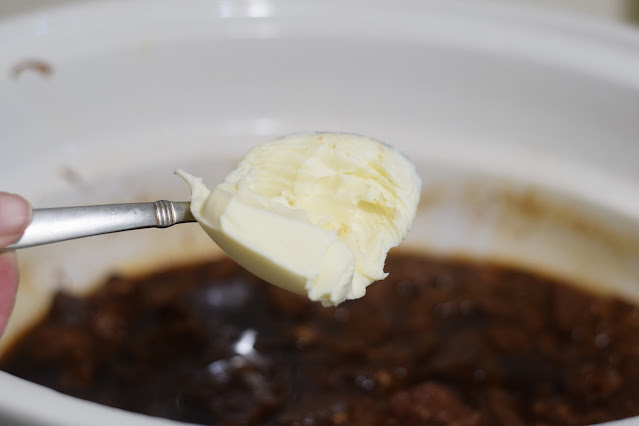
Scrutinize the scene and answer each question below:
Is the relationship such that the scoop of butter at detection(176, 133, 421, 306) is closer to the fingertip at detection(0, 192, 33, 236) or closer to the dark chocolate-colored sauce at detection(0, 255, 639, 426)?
the fingertip at detection(0, 192, 33, 236)

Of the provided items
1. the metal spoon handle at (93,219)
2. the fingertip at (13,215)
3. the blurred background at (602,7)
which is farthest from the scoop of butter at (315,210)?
the blurred background at (602,7)

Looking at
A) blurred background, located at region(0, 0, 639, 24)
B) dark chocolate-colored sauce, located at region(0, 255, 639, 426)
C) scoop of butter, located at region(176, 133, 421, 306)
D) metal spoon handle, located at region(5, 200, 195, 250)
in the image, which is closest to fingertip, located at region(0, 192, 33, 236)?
metal spoon handle, located at region(5, 200, 195, 250)

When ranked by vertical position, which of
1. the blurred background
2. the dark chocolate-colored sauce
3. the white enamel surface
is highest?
the blurred background

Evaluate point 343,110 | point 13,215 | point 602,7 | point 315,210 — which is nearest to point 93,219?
point 13,215

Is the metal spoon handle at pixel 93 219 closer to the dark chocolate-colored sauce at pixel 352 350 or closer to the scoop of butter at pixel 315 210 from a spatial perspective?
the scoop of butter at pixel 315 210

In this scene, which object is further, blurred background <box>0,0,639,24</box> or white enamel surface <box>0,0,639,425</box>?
blurred background <box>0,0,639,24</box>

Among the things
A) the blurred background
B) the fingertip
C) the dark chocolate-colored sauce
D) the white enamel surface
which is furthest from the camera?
the blurred background
